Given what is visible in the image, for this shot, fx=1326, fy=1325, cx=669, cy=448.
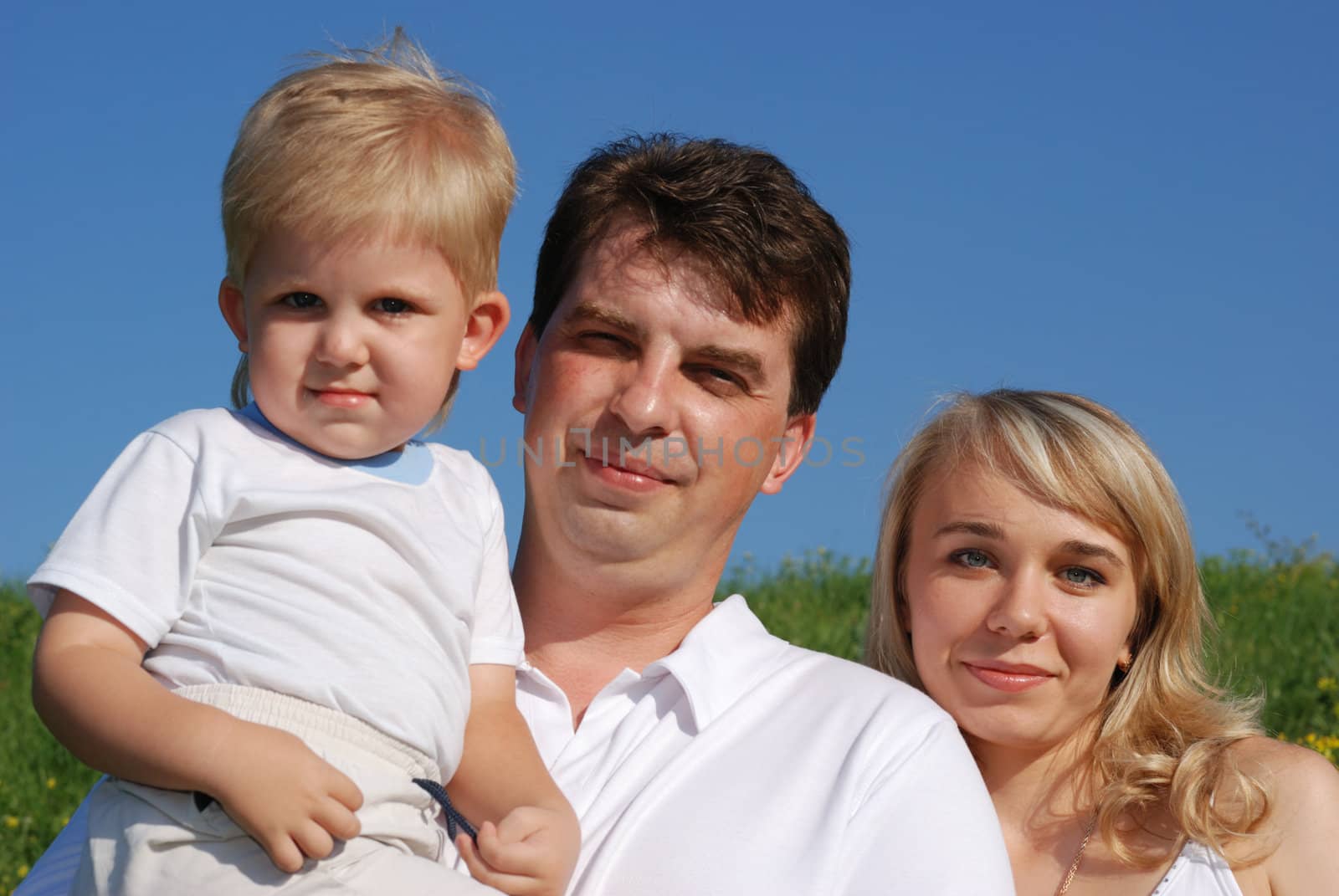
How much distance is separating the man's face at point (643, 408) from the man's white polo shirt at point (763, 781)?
0.36 meters

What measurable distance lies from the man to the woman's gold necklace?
82cm

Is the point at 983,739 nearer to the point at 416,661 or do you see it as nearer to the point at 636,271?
the point at 636,271

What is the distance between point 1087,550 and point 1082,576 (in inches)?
3.8

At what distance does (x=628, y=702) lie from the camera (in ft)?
9.56

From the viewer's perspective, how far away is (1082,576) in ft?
11.6

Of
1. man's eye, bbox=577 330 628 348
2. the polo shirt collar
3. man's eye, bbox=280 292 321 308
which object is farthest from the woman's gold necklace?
man's eye, bbox=280 292 321 308

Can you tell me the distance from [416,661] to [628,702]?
0.77 m

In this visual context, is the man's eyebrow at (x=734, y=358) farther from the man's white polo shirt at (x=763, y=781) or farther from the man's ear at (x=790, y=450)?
the man's white polo shirt at (x=763, y=781)

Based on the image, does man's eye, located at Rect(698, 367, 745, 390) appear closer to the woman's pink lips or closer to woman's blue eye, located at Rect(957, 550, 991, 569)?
woman's blue eye, located at Rect(957, 550, 991, 569)

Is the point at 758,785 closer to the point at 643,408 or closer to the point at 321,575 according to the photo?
the point at 643,408

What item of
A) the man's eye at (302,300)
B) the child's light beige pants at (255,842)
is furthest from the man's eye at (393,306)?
the child's light beige pants at (255,842)

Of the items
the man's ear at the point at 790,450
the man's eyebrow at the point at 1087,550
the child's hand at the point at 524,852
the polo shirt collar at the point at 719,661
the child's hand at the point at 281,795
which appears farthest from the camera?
the man's ear at the point at 790,450

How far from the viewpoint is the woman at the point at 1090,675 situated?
3393 mm

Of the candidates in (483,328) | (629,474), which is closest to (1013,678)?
(629,474)
